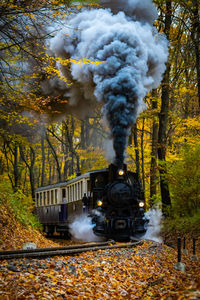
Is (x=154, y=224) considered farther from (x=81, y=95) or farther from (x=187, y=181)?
(x=81, y=95)

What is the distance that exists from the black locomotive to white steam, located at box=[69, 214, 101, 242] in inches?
27.2

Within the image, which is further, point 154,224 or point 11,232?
point 154,224

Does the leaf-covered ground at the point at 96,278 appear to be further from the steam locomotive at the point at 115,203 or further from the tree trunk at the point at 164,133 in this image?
the tree trunk at the point at 164,133

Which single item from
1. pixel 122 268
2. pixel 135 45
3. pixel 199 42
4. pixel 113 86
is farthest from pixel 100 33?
pixel 122 268

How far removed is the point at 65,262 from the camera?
586 centimetres

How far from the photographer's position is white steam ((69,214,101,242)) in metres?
11.7

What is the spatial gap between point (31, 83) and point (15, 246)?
21.8 ft

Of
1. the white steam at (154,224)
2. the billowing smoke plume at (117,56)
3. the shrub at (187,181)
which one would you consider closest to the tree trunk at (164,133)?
the white steam at (154,224)

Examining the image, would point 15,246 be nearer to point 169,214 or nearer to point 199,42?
point 169,214

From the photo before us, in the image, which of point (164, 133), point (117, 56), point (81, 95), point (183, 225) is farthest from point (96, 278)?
point (81, 95)

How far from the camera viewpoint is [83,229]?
→ 12344 mm

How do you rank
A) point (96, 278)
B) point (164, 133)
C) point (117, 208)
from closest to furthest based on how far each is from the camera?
point (96, 278) < point (117, 208) < point (164, 133)

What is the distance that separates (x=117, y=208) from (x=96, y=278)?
5.67 m

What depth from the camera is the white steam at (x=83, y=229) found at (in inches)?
462
